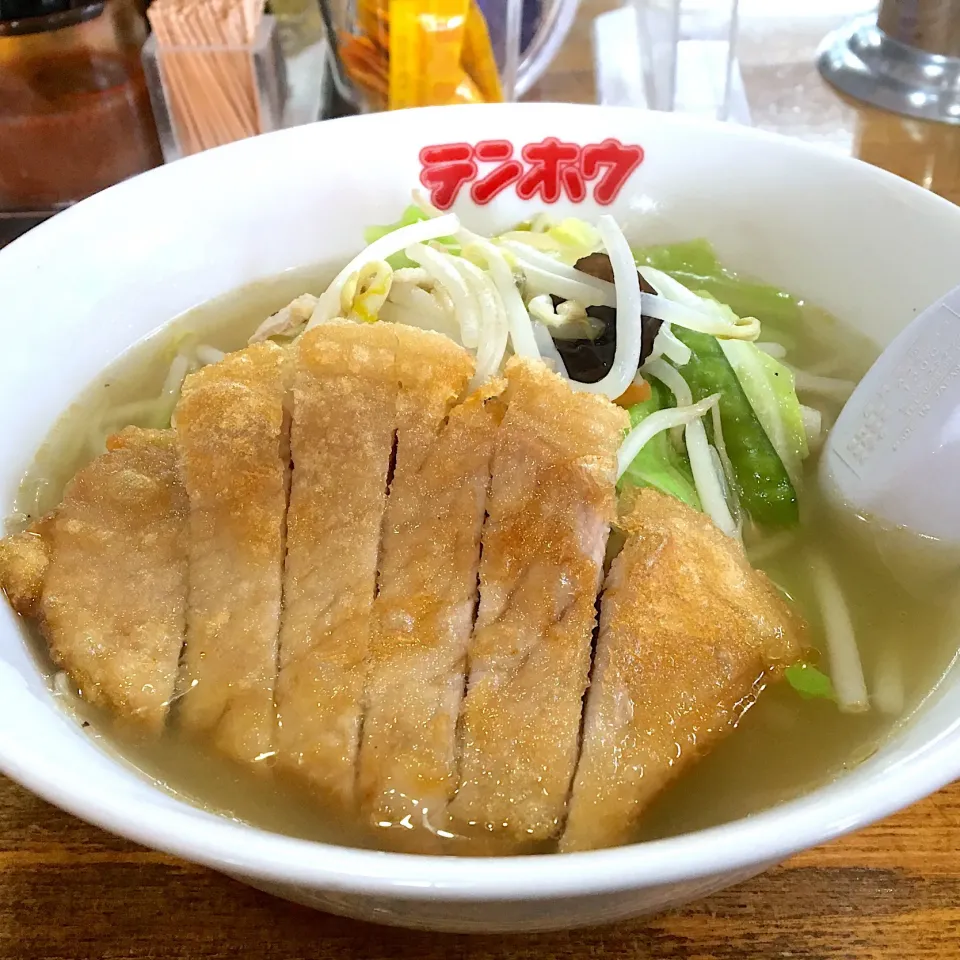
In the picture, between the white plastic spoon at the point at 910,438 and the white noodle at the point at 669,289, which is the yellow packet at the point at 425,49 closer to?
the white noodle at the point at 669,289

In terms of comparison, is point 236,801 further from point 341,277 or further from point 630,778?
point 341,277

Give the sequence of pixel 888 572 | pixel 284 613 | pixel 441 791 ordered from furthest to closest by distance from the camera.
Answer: pixel 888 572 < pixel 284 613 < pixel 441 791

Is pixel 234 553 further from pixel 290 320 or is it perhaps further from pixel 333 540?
pixel 290 320

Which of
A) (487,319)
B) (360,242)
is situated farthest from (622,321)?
(360,242)

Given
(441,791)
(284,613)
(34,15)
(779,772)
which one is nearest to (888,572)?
(779,772)

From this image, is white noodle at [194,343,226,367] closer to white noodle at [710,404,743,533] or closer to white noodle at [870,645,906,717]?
white noodle at [710,404,743,533]

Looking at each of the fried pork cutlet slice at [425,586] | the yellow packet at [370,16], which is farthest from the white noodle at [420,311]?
the yellow packet at [370,16]

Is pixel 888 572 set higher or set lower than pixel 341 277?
lower
